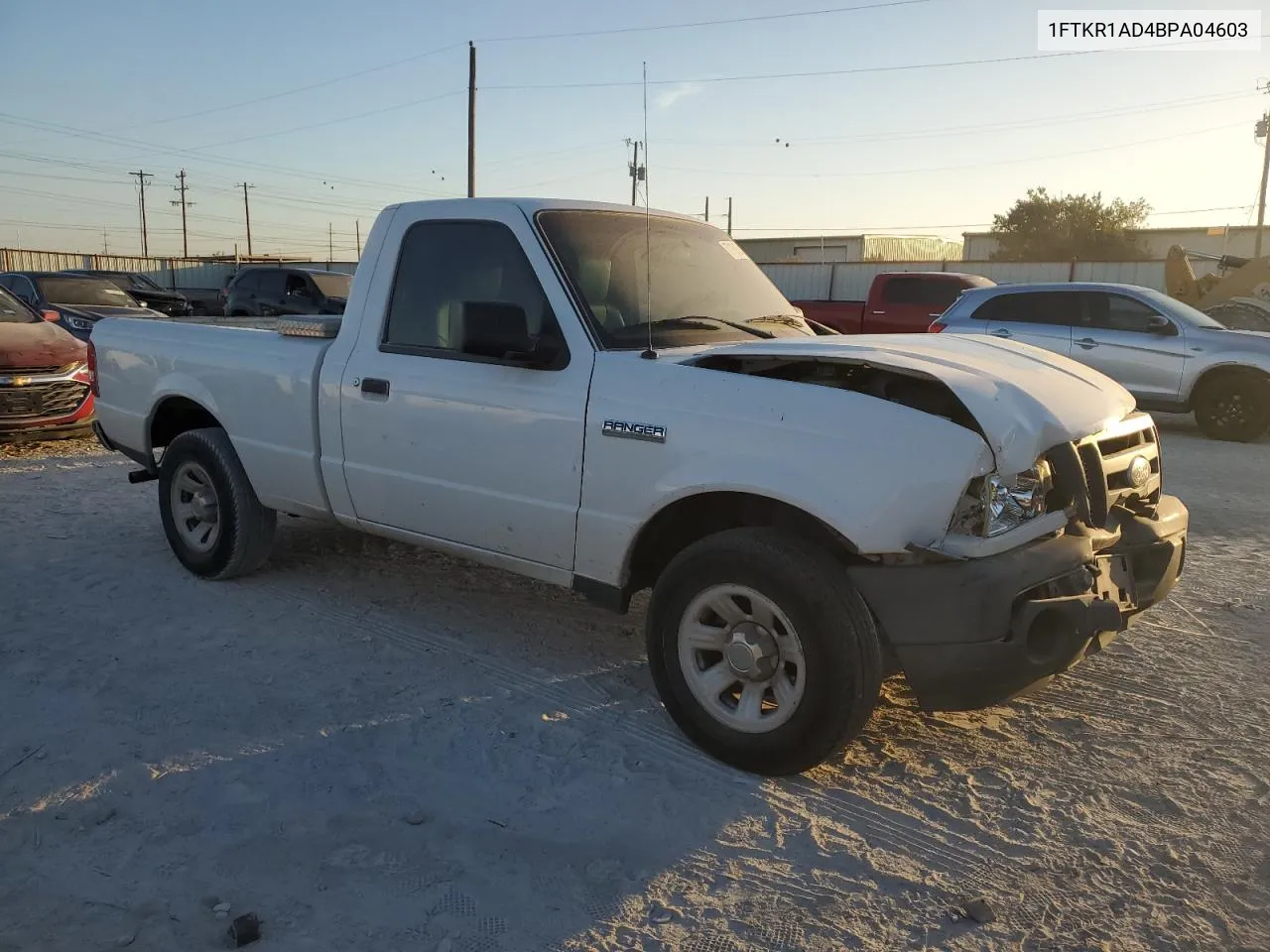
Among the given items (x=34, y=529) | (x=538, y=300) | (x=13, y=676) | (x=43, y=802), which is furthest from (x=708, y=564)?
(x=34, y=529)

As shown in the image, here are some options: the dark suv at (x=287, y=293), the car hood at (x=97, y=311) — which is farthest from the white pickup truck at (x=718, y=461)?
the dark suv at (x=287, y=293)

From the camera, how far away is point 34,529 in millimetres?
6297

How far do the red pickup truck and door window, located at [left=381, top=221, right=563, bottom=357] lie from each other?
11074 mm


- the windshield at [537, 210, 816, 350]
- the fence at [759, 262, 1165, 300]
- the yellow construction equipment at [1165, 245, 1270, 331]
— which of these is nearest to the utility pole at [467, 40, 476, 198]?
the fence at [759, 262, 1165, 300]

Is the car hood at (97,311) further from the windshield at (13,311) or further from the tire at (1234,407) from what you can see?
the tire at (1234,407)

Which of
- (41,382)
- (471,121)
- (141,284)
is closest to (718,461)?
(41,382)

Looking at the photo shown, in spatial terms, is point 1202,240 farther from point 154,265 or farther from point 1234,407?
point 154,265

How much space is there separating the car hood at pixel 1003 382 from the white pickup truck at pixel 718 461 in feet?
0.05

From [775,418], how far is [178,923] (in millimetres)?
2220

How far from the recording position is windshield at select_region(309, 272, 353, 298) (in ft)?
56.8

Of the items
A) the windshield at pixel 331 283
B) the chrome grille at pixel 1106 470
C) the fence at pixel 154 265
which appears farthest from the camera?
the fence at pixel 154 265

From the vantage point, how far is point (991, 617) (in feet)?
9.42

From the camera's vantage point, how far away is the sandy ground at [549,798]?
8.40 ft

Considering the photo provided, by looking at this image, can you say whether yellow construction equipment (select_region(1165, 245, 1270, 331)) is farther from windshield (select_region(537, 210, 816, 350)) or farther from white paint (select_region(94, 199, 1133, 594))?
white paint (select_region(94, 199, 1133, 594))
